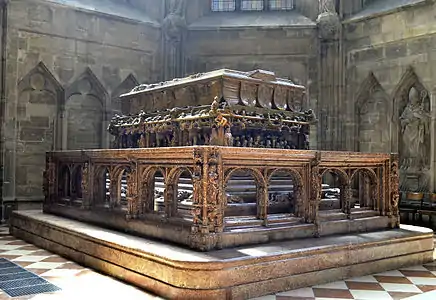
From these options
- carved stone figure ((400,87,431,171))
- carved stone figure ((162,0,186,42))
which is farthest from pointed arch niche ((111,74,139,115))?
carved stone figure ((400,87,431,171))

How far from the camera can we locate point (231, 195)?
5.40m

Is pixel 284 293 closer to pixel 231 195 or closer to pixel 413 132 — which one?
pixel 231 195

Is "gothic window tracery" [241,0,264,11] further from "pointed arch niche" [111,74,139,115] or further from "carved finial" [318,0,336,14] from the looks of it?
"pointed arch niche" [111,74,139,115]

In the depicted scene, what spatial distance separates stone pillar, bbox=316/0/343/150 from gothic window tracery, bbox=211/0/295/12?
1254 mm

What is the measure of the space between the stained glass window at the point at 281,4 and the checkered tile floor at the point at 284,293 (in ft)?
28.1

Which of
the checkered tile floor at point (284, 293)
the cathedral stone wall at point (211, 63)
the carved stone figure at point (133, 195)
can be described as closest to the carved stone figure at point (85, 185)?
the checkered tile floor at point (284, 293)

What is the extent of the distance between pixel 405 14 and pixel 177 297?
871 centimetres

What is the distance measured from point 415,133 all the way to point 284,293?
7.15 m

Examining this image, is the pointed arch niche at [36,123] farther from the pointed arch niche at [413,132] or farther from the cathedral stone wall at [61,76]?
the pointed arch niche at [413,132]

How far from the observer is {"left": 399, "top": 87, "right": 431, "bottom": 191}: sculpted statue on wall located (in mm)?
9914

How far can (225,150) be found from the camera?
4336 mm

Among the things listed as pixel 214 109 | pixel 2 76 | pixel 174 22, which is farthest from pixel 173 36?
pixel 214 109

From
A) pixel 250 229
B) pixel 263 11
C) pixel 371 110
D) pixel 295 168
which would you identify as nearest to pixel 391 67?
pixel 371 110

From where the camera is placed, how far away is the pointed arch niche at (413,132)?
9.88 m
